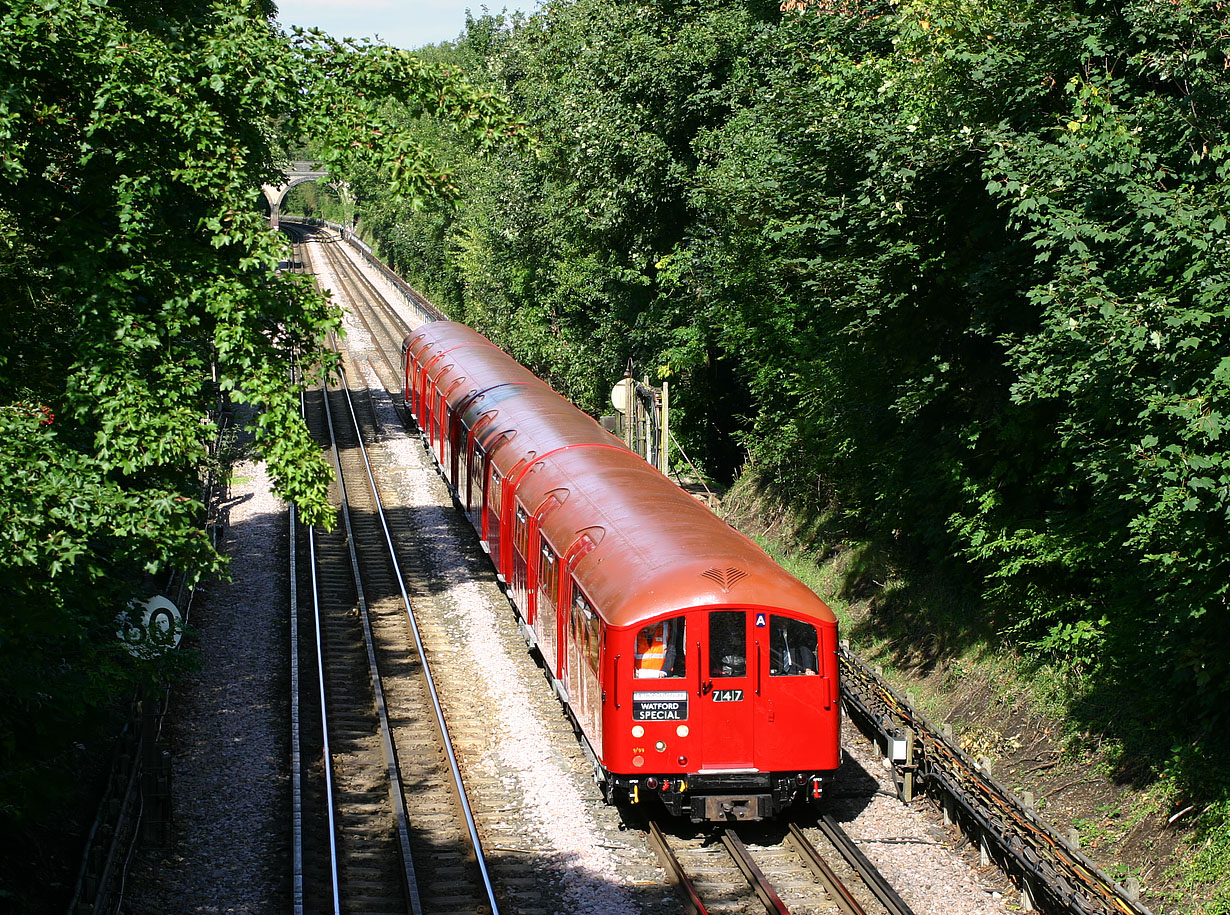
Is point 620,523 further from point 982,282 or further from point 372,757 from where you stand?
point 982,282

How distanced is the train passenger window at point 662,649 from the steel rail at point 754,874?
6.12 feet

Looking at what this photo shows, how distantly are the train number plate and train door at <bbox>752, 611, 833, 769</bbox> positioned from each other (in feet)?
2.40

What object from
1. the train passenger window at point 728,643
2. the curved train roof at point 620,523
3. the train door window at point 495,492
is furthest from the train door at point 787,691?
the train door window at point 495,492

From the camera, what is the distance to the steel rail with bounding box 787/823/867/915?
34.8 ft

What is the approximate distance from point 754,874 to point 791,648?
7.17 feet

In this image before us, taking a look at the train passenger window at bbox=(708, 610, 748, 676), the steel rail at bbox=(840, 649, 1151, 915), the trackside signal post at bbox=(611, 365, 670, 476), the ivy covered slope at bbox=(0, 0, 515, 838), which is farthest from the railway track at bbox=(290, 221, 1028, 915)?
the trackside signal post at bbox=(611, 365, 670, 476)

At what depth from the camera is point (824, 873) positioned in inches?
440

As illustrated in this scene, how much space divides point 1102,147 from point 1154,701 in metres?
5.61

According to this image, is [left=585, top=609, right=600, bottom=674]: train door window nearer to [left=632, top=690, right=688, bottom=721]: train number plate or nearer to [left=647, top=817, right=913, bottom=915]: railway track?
[left=632, top=690, right=688, bottom=721]: train number plate

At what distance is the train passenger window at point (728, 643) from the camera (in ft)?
38.0

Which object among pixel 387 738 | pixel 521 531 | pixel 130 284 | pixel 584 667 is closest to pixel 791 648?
pixel 584 667

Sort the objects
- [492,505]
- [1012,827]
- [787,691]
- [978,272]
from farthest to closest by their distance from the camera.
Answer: [492,505], [978,272], [787,691], [1012,827]

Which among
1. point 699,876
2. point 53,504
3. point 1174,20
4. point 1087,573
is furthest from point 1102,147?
point 53,504

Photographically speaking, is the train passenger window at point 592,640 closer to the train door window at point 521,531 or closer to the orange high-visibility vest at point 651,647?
the orange high-visibility vest at point 651,647
